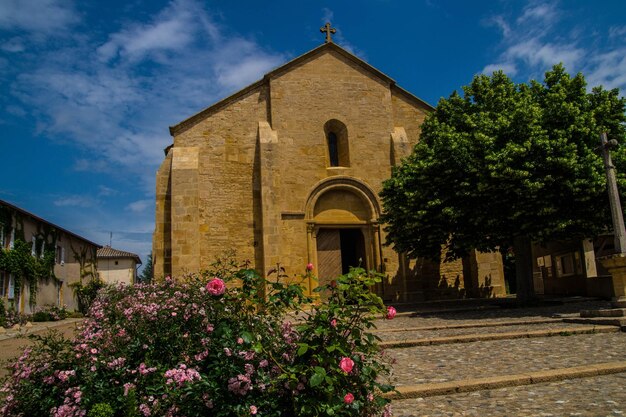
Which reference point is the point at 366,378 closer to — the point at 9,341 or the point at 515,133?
the point at 515,133

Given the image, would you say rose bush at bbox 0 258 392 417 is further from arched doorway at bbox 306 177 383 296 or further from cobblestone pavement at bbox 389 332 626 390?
arched doorway at bbox 306 177 383 296

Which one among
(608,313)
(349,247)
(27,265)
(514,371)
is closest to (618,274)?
(608,313)

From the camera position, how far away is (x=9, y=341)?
45.7ft

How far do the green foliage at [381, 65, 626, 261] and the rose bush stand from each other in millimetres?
10142

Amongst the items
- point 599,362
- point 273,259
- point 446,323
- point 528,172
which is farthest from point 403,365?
point 273,259

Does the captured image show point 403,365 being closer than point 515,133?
Yes

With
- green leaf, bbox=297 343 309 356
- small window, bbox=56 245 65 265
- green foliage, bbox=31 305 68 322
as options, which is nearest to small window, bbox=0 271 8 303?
green foliage, bbox=31 305 68 322

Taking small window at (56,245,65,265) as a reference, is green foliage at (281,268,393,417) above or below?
below

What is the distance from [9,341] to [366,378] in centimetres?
1397

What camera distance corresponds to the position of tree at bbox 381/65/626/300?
12797 mm

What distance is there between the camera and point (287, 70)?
1958 cm

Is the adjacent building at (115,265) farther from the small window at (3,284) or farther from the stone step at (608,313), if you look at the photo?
the stone step at (608,313)

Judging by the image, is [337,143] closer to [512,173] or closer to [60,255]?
[512,173]

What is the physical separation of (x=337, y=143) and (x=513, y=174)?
8.76m
